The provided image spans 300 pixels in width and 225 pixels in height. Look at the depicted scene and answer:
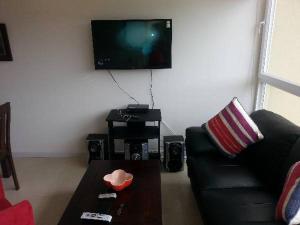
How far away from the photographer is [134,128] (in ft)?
10.6

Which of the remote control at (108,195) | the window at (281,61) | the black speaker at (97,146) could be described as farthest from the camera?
the black speaker at (97,146)

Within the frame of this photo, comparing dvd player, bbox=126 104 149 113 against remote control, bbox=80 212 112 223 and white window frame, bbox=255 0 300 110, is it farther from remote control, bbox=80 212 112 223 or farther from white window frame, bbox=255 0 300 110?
remote control, bbox=80 212 112 223

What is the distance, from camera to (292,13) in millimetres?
2705

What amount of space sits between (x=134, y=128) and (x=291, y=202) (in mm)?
2037

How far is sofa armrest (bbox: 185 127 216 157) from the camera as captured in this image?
8.28ft

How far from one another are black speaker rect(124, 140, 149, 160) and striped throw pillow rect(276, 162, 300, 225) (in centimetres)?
171

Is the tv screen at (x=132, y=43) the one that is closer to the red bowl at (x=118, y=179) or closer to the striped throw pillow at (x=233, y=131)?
the striped throw pillow at (x=233, y=131)

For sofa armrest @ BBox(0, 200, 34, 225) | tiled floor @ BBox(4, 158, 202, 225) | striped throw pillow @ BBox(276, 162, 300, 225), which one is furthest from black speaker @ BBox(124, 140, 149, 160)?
sofa armrest @ BBox(0, 200, 34, 225)

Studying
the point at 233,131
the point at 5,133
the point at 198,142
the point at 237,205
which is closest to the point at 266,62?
the point at 233,131

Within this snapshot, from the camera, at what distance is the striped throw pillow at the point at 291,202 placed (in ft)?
4.82

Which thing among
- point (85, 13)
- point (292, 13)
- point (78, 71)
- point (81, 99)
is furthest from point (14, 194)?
point (292, 13)

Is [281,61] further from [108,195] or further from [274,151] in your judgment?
[108,195]

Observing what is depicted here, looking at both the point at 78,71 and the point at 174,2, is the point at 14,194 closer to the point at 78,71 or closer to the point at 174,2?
the point at 78,71

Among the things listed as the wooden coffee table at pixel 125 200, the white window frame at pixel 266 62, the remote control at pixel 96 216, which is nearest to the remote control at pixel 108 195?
the wooden coffee table at pixel 125 200
